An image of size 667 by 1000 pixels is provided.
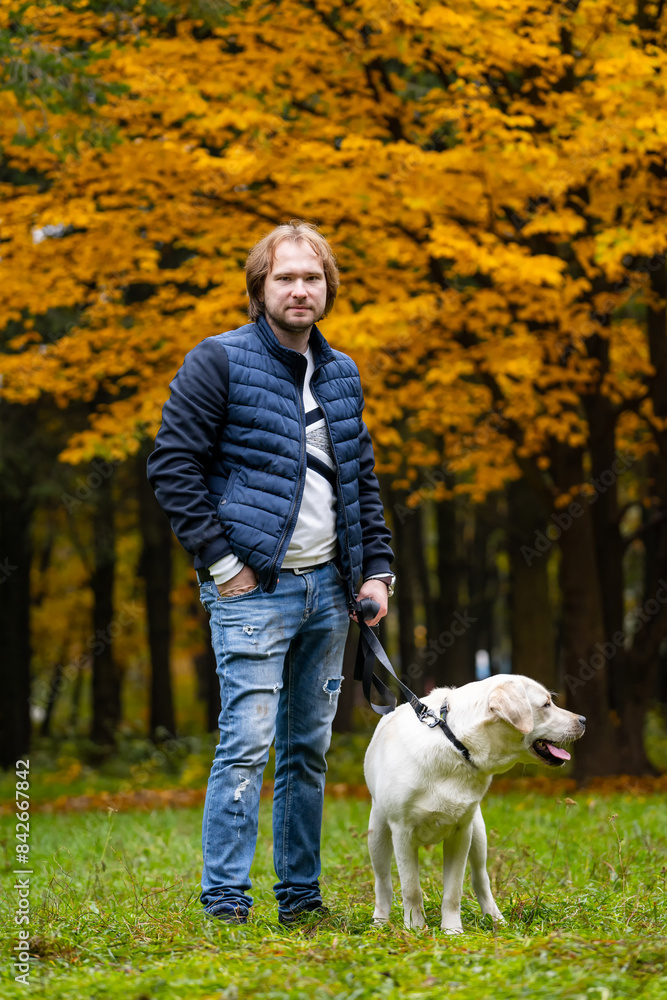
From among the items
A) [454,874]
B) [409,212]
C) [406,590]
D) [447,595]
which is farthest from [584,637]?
[406,590]

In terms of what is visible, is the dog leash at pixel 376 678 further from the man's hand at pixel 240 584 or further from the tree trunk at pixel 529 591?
the tree trunk at pixel 529 591

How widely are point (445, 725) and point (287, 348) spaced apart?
139 cm

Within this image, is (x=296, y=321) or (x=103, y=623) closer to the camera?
(x=296, y=321)

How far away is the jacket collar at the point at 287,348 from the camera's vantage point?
3.65 meters

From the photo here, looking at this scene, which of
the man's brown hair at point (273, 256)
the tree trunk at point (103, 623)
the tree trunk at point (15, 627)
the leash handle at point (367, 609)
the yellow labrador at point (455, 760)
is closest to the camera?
the yellow labrador at point (455, 760)

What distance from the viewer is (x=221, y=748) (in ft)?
11.5

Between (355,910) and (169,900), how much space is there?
2.44 feet

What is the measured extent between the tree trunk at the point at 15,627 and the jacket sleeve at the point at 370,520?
36.4 ft

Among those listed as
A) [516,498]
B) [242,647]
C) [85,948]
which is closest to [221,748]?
[242,647]

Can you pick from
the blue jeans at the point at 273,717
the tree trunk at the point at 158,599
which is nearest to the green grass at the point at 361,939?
the blue jeans at the point at 273,717

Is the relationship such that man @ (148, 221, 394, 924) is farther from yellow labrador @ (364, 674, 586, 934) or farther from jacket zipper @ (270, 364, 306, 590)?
yellow labrador @ (364, 674, 586, 934)

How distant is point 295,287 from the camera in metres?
3.62

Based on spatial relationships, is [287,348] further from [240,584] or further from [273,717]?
[273,717]

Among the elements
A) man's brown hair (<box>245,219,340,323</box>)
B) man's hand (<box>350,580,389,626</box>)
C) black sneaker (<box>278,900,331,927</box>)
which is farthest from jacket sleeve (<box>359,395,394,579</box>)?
black sneaker (<box>278,900,331,927</box>)
